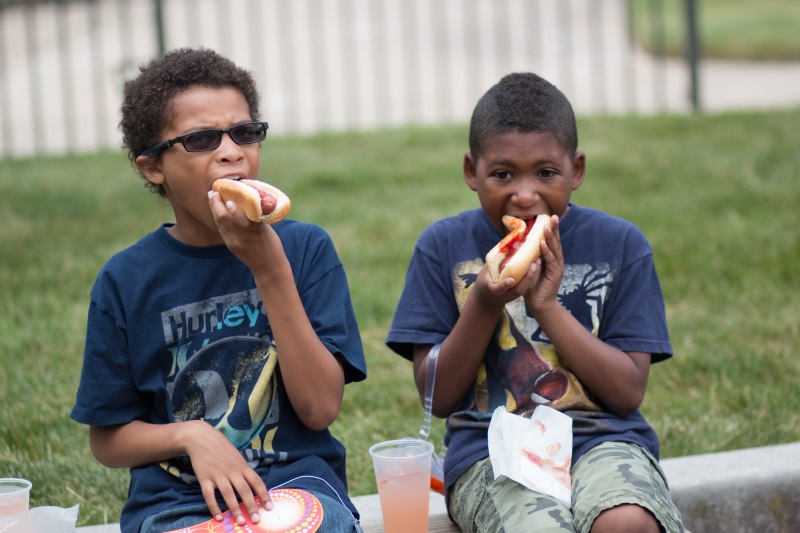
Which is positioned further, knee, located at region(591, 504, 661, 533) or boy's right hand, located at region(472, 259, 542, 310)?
boy's right hand, located at region(472, 259, 542, 310)

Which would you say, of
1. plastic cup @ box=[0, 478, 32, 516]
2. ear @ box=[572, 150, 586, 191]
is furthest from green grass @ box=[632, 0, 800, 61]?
plastic cup @ box=[0, 478, 32, 516]

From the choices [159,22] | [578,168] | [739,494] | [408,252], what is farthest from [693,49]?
[578,168]

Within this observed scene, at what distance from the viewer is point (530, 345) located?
8.68ft

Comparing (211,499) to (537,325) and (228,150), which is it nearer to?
(228,150)

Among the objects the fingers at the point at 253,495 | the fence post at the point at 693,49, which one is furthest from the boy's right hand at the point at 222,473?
the fence post at the point at 693,49

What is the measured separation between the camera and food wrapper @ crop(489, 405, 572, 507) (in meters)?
2.45

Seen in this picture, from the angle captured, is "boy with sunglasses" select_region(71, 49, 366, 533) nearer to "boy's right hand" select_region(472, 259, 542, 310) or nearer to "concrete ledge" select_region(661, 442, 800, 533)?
"boy's right hand" select_region(472, 259, 542, 310)

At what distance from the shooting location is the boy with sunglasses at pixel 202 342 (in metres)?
2.36

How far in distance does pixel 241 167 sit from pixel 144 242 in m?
0.31

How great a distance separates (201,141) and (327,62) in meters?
12.0

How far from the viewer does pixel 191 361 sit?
2432 mm

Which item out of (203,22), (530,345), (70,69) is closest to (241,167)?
(530,345)

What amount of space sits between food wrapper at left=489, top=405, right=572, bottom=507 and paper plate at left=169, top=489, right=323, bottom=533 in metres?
0.43

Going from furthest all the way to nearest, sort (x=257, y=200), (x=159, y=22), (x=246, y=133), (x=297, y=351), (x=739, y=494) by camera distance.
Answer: (x=159, y=22) → (x=739, y=494) → (x=246, y=133) → (x=297, y=351) → (x=257, y=200)
